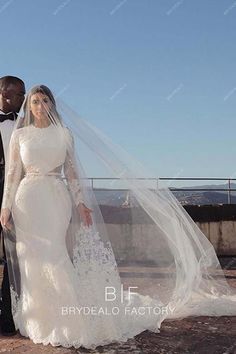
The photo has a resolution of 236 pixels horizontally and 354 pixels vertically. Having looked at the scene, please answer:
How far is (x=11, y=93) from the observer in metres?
3.92

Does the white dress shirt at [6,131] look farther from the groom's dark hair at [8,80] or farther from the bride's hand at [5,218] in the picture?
the bride's hand at [5,218]

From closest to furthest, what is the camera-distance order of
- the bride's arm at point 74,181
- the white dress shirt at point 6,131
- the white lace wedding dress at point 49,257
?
the white lace wedding dress at point 49,257, the bride's arm at point 74,181, the white dress shirt at point 6,131

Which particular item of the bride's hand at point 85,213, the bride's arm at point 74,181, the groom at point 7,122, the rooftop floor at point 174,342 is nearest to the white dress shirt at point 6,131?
the groom at point 7,122

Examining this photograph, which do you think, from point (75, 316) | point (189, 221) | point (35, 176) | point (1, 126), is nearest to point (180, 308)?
point (189, 221)

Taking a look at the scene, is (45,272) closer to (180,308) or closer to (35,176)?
(35,176)

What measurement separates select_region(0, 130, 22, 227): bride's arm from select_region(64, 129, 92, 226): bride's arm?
1.35ft

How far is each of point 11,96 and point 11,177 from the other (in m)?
0.72

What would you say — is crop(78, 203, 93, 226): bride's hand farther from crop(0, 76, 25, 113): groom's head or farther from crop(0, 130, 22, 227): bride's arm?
crop(0, 76, 25, 113): groom's head

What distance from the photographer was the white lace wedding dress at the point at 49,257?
3.55 metres

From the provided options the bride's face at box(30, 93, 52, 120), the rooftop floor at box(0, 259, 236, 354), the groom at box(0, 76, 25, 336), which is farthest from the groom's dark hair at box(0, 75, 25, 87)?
the rooftop floor at box(0, 259, 236, 354)

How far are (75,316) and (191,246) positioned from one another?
152cm

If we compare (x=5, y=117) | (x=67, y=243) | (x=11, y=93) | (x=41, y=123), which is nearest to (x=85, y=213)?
(x=67, y=243)

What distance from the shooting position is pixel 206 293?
458cm

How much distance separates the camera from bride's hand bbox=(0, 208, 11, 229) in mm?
3779
